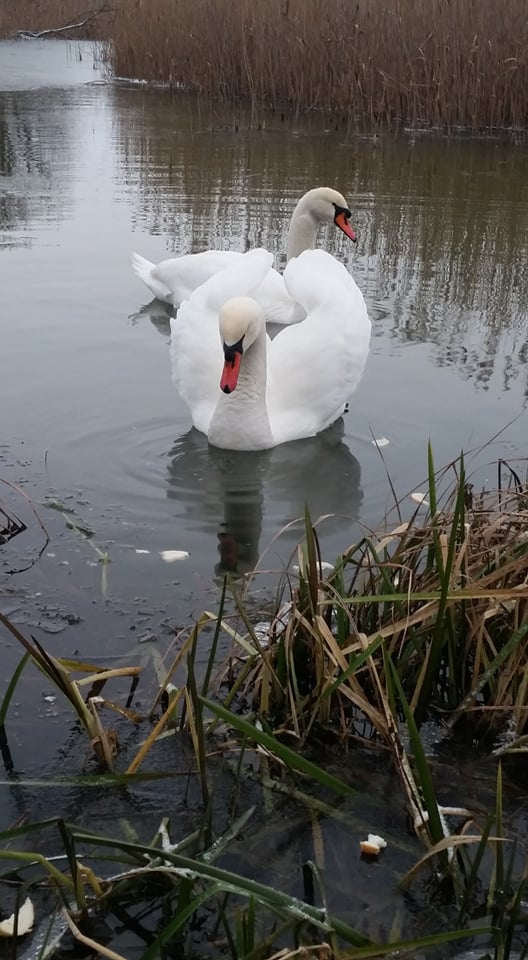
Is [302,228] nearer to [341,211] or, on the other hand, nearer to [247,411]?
[341,211]

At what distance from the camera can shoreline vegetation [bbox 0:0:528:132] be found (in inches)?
539

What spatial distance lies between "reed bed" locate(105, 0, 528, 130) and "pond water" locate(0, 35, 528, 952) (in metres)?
0.98

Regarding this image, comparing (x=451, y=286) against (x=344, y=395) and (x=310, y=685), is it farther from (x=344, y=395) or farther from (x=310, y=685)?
(x=310, y=685)

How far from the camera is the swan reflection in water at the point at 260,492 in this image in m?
4.11

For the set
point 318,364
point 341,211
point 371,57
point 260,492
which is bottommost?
point 260,492

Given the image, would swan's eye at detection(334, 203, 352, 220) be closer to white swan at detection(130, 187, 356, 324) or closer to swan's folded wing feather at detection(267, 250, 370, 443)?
white swan at detection(130, 187, 356, 324)

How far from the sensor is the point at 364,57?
14.3 meters

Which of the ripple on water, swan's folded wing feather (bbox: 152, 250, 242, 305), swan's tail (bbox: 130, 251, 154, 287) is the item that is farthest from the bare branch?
the ripple on water

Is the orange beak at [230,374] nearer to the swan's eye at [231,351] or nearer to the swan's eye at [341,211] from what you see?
the swan's eye at [231,351]

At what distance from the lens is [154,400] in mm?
5598

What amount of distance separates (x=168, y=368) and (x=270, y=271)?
1307mm

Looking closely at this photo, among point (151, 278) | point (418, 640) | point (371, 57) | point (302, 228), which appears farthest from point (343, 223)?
point (371, 57)

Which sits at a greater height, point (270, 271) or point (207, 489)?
point (270, 271)

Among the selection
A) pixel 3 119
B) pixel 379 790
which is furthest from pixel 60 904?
pixel 3 119
